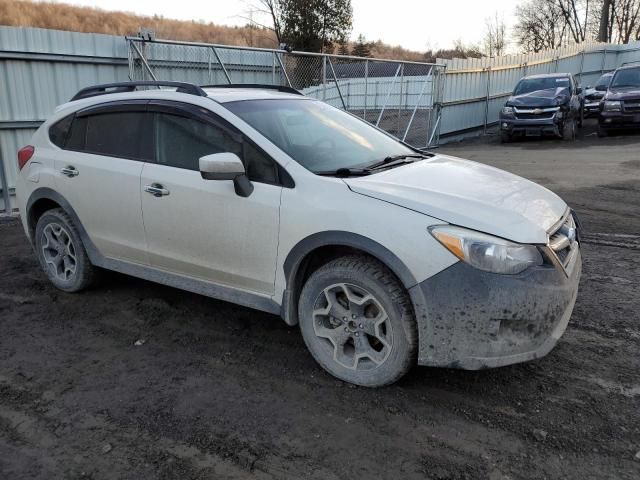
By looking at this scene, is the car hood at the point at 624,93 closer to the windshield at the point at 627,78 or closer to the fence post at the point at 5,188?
the windshield at the point at 627,78

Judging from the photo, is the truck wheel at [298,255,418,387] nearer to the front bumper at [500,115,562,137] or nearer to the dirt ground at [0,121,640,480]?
the dirt ground at [0,121,640,480]

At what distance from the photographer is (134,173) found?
4.18 metres

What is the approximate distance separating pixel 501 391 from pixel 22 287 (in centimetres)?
430

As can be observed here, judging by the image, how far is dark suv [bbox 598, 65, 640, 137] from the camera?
15.8m

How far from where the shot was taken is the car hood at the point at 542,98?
1630 cm

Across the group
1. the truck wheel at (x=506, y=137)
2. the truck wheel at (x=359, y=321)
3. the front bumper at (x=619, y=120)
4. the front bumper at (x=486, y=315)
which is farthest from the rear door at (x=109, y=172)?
the front bumper at (x=619, y=120)

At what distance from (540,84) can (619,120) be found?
2.49 meters

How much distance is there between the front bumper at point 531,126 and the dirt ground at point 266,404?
41.6 feet

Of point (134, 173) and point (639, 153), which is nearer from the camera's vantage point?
point (134, 173)

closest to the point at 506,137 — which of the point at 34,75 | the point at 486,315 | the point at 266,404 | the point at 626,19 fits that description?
the point at 34,75

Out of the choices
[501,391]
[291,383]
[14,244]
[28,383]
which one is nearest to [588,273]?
[501,391]

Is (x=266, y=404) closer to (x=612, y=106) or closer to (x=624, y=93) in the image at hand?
(x=624, y=93)

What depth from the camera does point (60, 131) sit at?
16.0ft

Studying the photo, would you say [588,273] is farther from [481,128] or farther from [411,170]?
[481,128]
